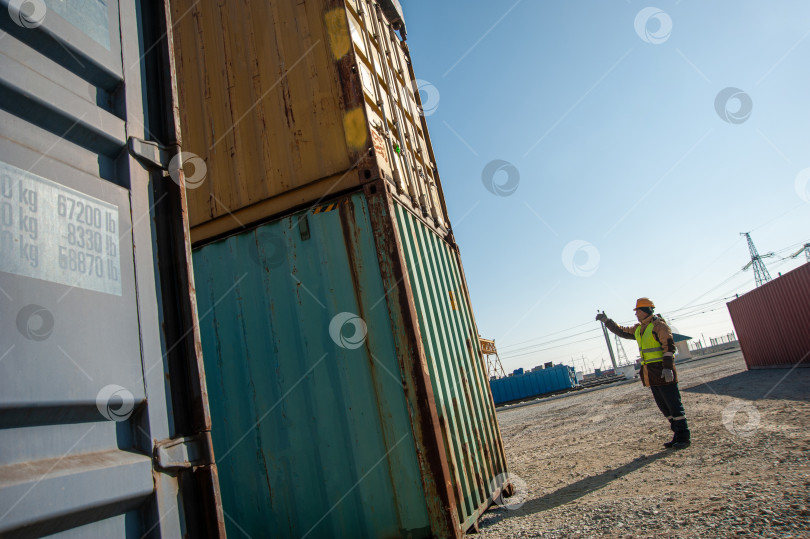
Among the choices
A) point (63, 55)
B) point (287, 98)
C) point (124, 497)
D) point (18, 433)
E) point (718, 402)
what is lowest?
point (718, 402)

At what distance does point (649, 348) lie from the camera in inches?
227

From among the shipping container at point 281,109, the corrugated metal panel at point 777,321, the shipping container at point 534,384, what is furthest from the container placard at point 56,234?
the shipping container at point 534,384

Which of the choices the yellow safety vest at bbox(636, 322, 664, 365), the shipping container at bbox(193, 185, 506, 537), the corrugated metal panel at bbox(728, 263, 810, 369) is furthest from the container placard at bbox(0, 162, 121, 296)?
the corrugated metal panel at bbox(728, 263, 810, 369)

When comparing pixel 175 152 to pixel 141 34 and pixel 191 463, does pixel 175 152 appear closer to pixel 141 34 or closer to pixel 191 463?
pixel 141 34

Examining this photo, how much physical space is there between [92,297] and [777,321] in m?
17.7

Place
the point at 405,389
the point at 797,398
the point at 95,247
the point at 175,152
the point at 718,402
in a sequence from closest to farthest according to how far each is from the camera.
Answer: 1. the point at 95,247
2. the point at 175,152
3. the point at 405,389
4. the point at 797,398
5. the point at 718,402

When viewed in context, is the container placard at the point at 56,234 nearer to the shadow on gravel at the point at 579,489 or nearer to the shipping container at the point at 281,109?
the shipping container at the point at 281,109

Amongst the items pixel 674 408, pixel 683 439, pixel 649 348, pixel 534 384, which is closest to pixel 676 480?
pixel 683 439

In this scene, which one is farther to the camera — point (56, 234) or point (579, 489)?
point (579, 489)

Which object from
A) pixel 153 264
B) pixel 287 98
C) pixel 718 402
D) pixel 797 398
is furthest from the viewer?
pixel 718 402

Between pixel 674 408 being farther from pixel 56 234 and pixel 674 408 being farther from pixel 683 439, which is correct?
pixel 56 234

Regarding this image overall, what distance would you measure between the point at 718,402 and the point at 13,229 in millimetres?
9534

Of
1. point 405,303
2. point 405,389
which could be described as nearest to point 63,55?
point 405,303

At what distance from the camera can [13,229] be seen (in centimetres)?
124
